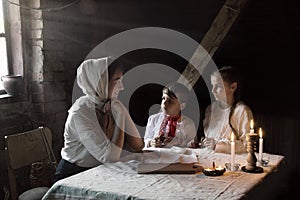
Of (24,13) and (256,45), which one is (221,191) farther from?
(24,13)

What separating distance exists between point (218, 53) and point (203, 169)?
1460 millimetres

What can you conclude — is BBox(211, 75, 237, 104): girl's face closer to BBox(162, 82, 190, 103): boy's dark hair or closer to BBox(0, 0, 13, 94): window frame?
BBox(162, 82, 190, 103): boy's dark hair

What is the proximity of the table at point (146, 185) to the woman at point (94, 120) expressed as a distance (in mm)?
178

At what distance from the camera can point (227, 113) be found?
2.83 m

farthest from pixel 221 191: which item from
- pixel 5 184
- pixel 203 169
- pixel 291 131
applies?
pixel 5 184

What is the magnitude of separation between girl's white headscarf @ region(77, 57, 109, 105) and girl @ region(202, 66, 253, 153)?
78cm

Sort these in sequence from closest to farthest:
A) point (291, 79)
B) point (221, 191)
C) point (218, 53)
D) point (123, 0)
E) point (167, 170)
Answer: point (221, 191), point (167, 170), point (291, 79), point (218, 53), point (123, 0)

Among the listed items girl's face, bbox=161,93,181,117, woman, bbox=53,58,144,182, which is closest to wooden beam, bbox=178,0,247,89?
girl's face, bbox=161,93,181,117

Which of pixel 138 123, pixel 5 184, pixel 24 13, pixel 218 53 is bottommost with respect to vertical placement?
pixel 5 184

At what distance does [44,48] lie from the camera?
3.45 metres

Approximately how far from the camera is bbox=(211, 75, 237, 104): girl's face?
2795 millimetres

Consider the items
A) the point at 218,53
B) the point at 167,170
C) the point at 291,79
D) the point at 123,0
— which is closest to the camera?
the point at 167,170

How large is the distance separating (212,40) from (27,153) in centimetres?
170

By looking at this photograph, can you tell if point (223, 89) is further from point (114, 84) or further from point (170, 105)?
point (114, 84)
